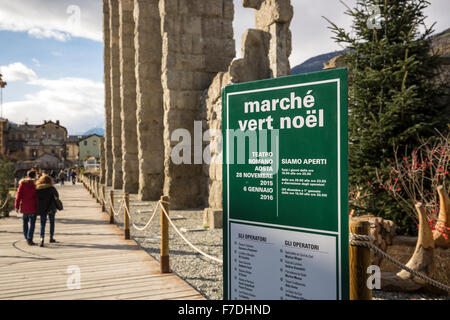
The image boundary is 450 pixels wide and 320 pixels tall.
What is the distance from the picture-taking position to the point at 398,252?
4.79 meters

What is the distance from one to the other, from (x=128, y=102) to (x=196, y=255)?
14119 millimetres

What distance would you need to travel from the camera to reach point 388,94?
5566 mm

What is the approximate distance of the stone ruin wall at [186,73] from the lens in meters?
8.09

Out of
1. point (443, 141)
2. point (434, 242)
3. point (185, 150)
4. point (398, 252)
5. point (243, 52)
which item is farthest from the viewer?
point (185, 150)

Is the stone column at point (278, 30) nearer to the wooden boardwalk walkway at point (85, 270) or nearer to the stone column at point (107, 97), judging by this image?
the wooden boardwalk walkway at point (85, 270)

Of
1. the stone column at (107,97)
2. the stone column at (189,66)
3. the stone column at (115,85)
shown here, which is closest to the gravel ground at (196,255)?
the stone column at (189,66)

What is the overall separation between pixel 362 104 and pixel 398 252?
226cm

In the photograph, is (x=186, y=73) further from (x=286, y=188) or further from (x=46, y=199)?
(x=286, y=188)

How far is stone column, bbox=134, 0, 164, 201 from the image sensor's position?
47.3 feet

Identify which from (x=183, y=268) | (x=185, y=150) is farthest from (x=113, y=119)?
(x=183, y=268)
